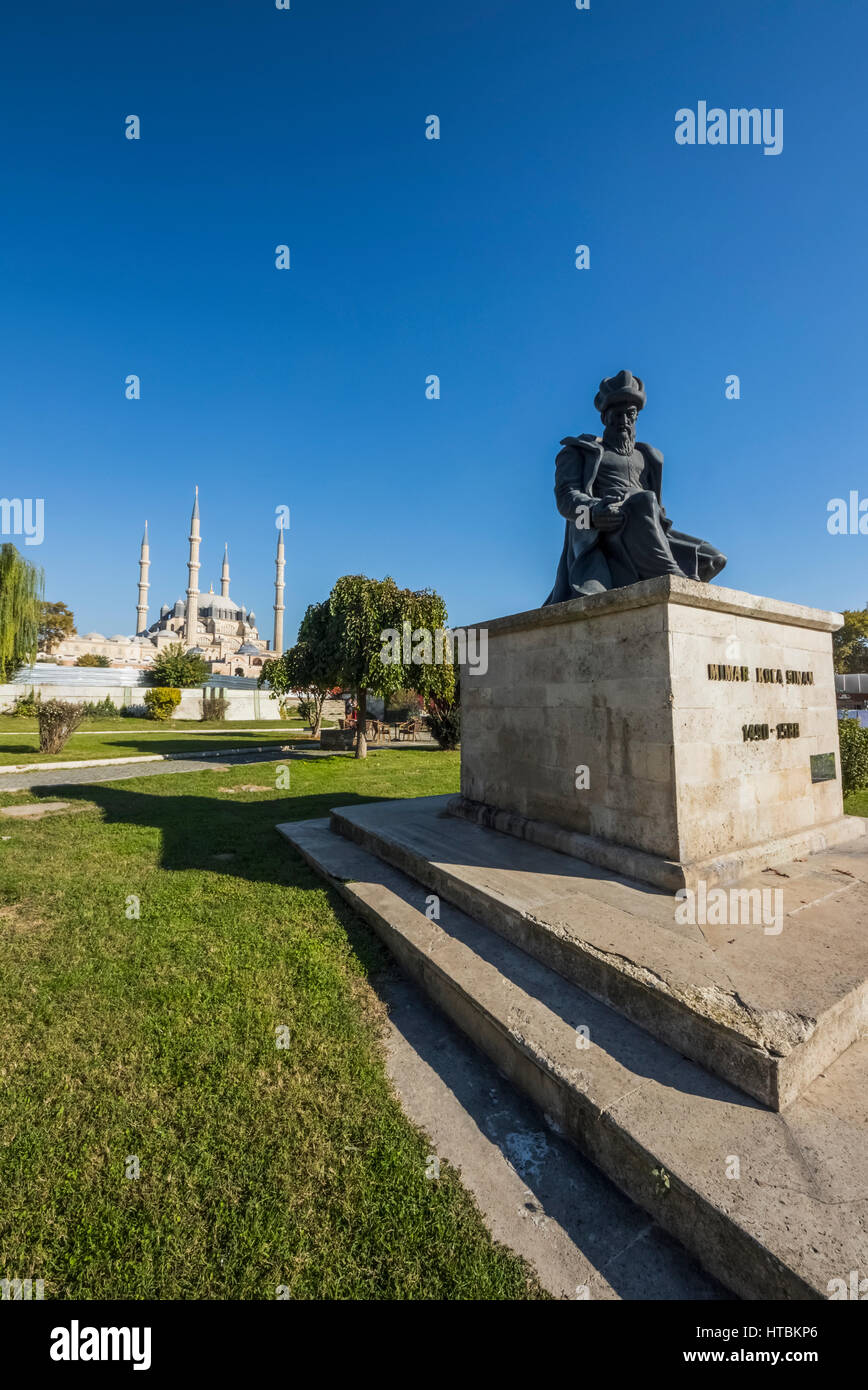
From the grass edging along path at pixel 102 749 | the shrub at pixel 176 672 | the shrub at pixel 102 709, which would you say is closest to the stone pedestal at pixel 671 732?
the grass edging along path at pixel 102 749

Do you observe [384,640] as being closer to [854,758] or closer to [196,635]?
[854,758]

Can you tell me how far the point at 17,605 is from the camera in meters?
26.0

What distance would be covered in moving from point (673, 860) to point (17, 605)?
3122cm

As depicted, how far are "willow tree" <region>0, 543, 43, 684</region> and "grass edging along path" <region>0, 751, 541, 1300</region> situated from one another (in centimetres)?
2674

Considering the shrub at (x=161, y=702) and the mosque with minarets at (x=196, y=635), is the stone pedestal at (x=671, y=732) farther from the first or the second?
the mosque with minarets at (x=196, y=635)

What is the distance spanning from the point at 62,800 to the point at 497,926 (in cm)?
868

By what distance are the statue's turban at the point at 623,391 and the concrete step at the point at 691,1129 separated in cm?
513

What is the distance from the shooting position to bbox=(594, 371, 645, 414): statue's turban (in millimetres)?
5430

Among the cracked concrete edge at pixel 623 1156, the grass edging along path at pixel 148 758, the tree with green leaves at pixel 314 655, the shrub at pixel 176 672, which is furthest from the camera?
the shrub at pixel 176 672

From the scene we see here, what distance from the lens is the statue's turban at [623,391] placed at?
17.8 ft

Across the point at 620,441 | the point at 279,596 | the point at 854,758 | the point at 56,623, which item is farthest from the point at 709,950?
the point at 279,596

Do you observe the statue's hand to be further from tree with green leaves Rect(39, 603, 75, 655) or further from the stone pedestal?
tree with green leaves Rect(39, 603, 75, 655)

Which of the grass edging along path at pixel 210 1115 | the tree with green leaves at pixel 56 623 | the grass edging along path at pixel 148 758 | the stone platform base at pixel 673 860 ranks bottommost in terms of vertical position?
the grass edging along path at pixel 210 1115

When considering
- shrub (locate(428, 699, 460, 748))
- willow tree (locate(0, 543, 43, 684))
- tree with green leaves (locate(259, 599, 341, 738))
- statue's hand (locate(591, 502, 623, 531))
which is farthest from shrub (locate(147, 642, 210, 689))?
statue's hand (locate(591, 502, 623, 531))
